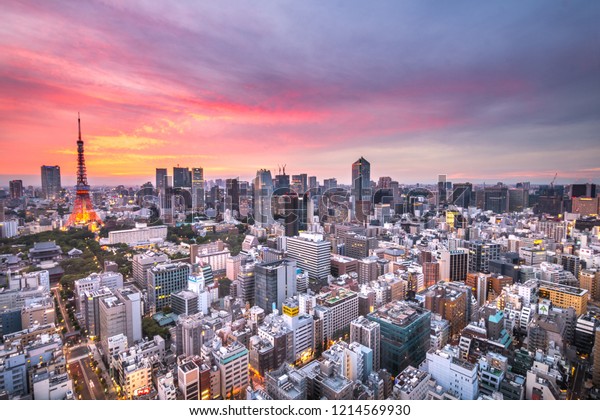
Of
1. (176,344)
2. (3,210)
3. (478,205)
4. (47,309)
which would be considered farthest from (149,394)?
(478,205)

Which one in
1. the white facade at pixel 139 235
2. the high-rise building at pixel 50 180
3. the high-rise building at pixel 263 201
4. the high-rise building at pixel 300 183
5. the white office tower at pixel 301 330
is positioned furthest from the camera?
the white facade at pixel 139 235

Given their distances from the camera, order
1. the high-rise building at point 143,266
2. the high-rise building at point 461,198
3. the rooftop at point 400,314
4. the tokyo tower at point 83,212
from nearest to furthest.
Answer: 1. the rooftop at point 400,314
2. the tokyo tower at point 83,212
3. the high-rise building at point 143,266
4. the high-rise building at point 461,198

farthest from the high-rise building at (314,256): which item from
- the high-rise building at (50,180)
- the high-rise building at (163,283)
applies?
the high-rise building at (50,180)

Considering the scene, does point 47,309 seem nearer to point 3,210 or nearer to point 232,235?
point 3,210

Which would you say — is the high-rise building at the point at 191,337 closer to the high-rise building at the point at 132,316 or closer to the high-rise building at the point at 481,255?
the high-rise building at the point at 132,316

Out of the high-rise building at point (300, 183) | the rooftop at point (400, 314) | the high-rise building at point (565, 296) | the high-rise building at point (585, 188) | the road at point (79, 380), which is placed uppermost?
the high-rise building at point (300, 183)
